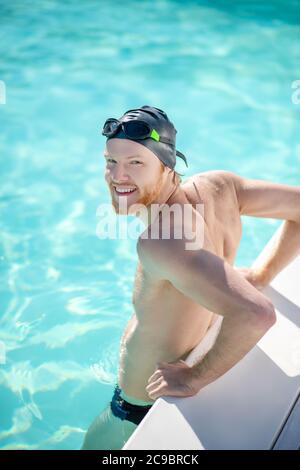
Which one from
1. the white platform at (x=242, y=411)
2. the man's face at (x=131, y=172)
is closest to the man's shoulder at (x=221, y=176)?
the man's face at (x=131, y=172)

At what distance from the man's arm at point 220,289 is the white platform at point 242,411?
247mm

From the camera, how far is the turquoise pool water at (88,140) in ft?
12.3

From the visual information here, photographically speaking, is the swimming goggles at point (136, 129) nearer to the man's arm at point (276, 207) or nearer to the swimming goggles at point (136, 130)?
the swimming goggles at point (136, 130)

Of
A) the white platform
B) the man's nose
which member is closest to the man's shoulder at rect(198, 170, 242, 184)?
the man's nose

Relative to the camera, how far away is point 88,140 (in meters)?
6.02

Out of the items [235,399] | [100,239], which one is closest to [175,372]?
[235,399]

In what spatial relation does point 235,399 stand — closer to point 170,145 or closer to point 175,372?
point 175,372

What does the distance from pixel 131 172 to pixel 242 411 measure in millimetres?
938

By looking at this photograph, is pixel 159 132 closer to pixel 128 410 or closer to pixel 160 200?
pixel 160 200

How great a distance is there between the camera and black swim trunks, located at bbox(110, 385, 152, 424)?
244cm

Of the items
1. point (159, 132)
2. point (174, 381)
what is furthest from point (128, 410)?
point (159, 132)

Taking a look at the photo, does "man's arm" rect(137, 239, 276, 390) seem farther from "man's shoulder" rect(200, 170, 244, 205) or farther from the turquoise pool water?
the turquoise pool water

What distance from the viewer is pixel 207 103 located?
6.62 metres
